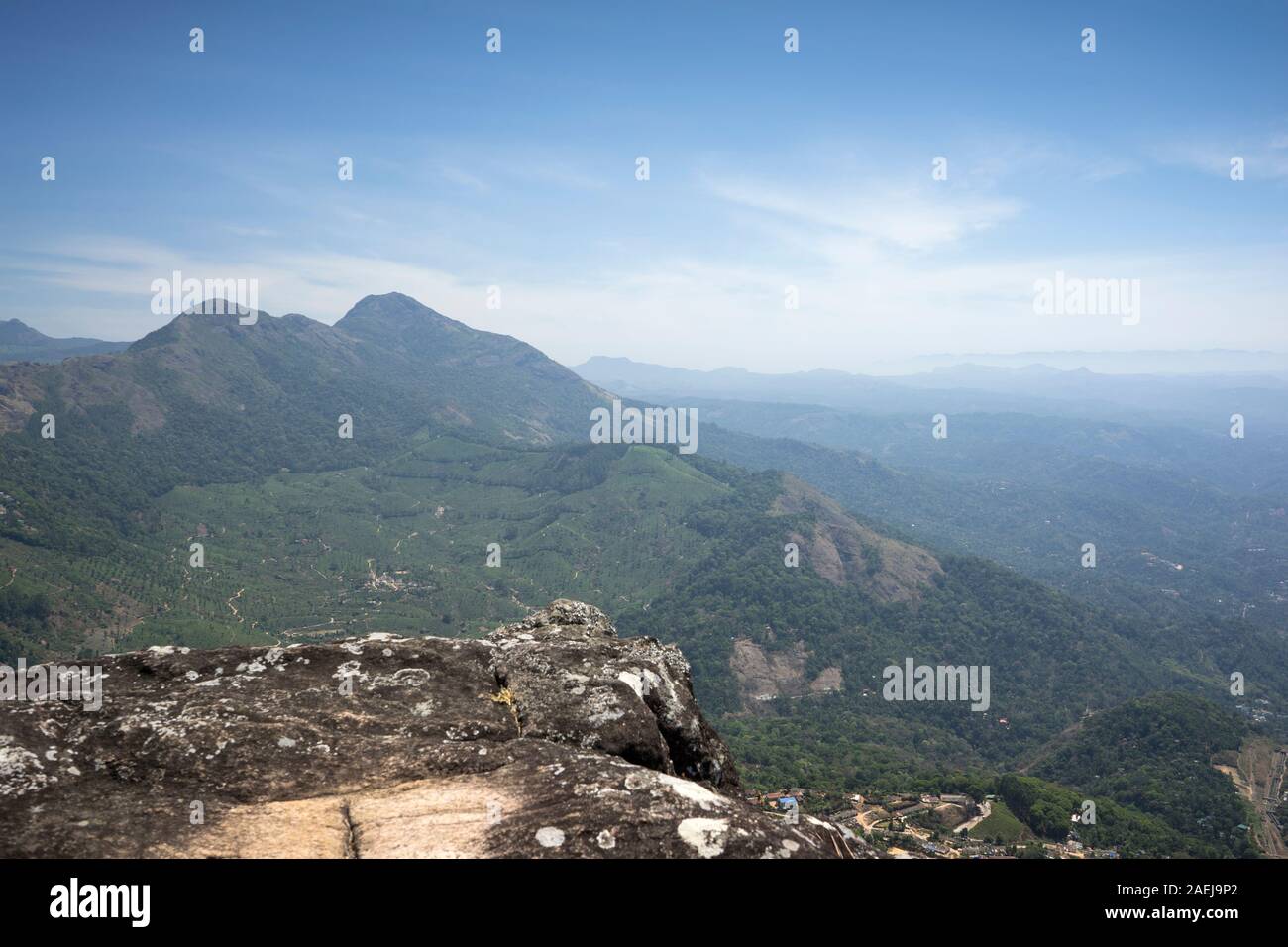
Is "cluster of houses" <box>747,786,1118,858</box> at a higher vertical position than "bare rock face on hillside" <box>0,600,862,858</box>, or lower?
lower

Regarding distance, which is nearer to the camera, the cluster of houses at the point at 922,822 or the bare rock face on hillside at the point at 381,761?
the bare rock face on hillside at the point at 381,761

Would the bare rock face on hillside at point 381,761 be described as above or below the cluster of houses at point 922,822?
above

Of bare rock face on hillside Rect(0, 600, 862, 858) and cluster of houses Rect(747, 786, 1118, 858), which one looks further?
cluster of houses Rect(747, 786, 1118, 858)

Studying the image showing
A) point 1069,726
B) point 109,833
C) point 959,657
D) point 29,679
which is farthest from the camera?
point 959,657

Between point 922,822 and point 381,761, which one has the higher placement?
point 381,761

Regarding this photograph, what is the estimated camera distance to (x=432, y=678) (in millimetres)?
10562

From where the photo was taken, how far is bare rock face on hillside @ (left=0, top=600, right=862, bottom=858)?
6.69 metres

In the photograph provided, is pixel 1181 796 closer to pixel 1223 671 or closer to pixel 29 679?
pixel 29 679

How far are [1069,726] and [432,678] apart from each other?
181m

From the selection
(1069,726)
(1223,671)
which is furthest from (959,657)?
(1223,671)

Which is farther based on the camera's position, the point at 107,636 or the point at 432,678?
the point at 107,636

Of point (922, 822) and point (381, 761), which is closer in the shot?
point (381, 761)

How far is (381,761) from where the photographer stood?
8625 millimetres

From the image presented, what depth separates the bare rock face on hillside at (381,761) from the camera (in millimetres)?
6691
